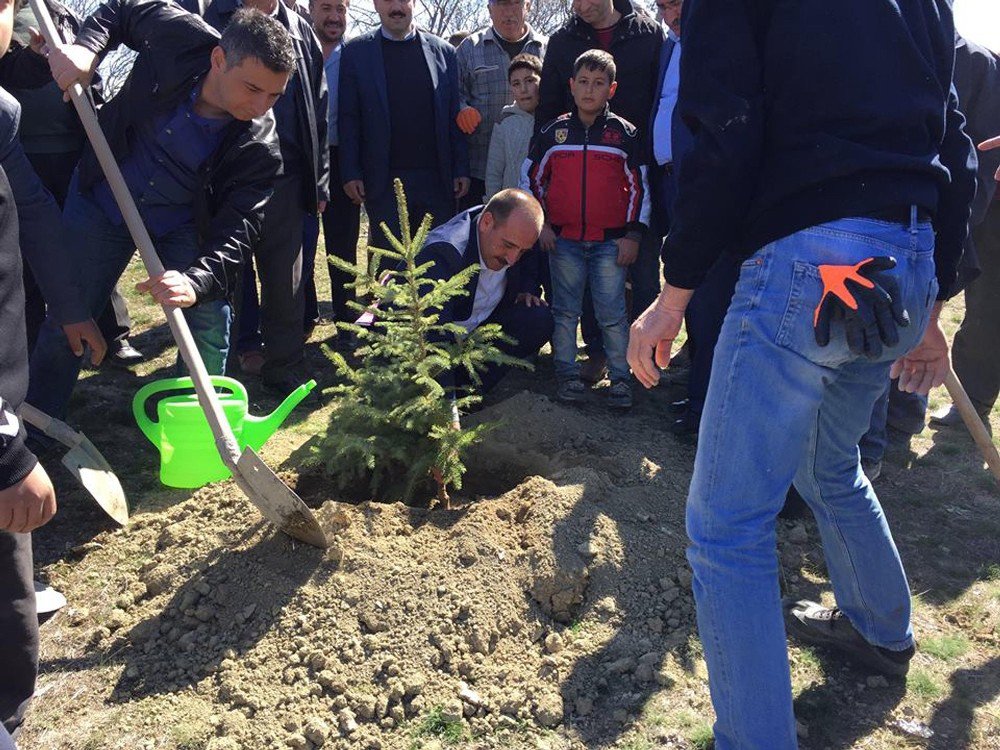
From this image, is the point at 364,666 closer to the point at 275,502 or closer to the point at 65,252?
the point at 275,502

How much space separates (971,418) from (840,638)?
87 cm

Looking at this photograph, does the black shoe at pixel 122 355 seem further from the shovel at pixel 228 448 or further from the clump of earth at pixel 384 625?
the shovel at pixel 228 448

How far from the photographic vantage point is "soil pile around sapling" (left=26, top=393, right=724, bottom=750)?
8.50ft

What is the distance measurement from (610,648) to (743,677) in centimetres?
89

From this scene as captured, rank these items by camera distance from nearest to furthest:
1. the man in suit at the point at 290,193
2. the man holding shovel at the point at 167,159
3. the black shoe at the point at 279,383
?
the man holding shovel at the point at 167,159, the man in suit at the point at 290,193, the black shoe at the point at 279,383

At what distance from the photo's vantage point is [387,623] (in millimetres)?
2840

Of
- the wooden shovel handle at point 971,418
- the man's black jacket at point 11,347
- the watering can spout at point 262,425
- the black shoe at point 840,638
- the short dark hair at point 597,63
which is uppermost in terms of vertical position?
the short dark hair at point 597,63

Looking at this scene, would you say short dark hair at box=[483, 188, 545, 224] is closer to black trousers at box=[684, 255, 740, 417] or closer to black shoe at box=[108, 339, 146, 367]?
black trousers at box=[684, 255, 740, 417]

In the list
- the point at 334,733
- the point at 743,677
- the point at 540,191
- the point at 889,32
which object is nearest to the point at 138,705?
the point at 334,733

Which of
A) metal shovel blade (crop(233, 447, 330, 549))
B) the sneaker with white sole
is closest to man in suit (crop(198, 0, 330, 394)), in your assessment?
the sneaker with white sole

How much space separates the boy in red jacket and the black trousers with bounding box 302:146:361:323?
4.55ft

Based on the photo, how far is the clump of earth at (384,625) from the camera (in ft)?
8.48

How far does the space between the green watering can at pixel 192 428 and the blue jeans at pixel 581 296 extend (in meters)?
1.79

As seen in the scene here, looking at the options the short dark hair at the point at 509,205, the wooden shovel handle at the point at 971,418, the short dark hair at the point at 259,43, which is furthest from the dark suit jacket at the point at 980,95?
the short dark hair at the point at 259,43
